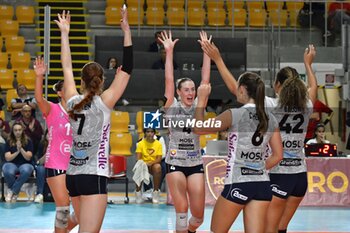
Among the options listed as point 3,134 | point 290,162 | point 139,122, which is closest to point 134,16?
point 139,122

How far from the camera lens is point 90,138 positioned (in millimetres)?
7145

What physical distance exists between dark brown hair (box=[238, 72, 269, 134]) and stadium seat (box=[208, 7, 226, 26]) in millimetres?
14946

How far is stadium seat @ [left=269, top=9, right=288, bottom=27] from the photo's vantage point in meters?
21.3

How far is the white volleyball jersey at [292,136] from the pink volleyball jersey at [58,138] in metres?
2.26

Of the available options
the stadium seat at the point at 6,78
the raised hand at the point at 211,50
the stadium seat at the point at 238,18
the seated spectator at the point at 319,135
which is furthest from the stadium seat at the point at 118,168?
the raised hand at the point at 211,50

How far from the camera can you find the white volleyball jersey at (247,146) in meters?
7.18

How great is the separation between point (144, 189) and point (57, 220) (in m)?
7.57

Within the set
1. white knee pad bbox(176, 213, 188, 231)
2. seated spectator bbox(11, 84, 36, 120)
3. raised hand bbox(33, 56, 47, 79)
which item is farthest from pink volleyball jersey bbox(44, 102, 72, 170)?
seated spectator bbox(11, 84, 36, 120)

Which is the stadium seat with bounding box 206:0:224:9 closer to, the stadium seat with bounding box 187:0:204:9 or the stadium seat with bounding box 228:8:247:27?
the stadium seat with bounding box 187:0:204:9

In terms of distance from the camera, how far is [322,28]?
20984 mm

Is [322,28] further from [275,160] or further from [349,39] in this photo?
[275,160]

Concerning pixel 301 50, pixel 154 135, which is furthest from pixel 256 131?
pixel 301 50

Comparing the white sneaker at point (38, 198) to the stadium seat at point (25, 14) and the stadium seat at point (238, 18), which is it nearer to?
the stadium seat at point (25, 14)

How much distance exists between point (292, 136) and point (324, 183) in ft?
23.7
